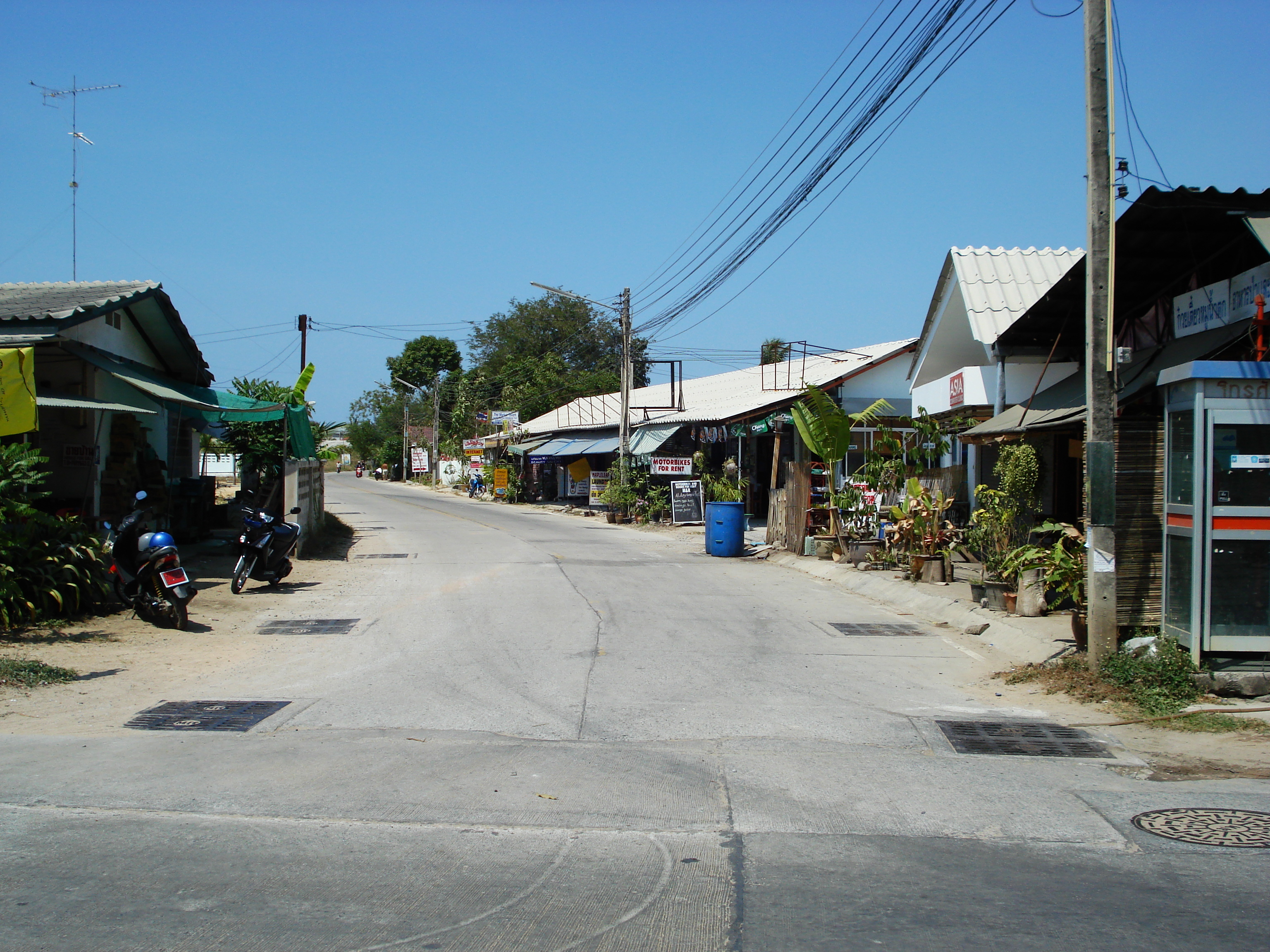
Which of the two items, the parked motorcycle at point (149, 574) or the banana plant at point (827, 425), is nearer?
the parked motorcycle at point (149, 574)

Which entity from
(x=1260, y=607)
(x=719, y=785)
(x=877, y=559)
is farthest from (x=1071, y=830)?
(x=877, y=559)

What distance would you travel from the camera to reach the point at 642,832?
16.3 ft

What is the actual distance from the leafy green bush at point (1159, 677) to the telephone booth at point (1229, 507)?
7.1 inches

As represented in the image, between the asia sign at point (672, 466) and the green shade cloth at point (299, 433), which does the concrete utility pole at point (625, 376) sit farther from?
the green shade cloth at point (299, 433)

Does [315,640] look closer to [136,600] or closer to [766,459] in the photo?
[136,600]

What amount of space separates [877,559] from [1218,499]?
9.29 m

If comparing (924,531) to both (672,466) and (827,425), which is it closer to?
(827,425)

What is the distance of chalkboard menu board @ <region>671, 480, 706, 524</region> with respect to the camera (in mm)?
28391

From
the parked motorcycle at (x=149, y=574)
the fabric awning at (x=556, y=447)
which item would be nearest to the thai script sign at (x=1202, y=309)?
the parked motorcycle at (x=149, y=574)

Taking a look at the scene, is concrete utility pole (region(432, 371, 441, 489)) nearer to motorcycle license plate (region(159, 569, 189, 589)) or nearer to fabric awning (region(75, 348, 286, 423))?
fabric awning (region(75, 348, 286, 423))

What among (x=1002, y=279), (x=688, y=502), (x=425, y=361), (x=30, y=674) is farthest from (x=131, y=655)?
(x=425, y=361)

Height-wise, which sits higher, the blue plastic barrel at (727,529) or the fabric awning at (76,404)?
the fabric awning at (76,404)

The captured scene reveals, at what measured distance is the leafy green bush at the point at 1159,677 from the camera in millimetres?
7523

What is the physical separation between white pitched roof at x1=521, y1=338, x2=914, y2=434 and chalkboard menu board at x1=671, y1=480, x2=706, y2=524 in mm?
1966
